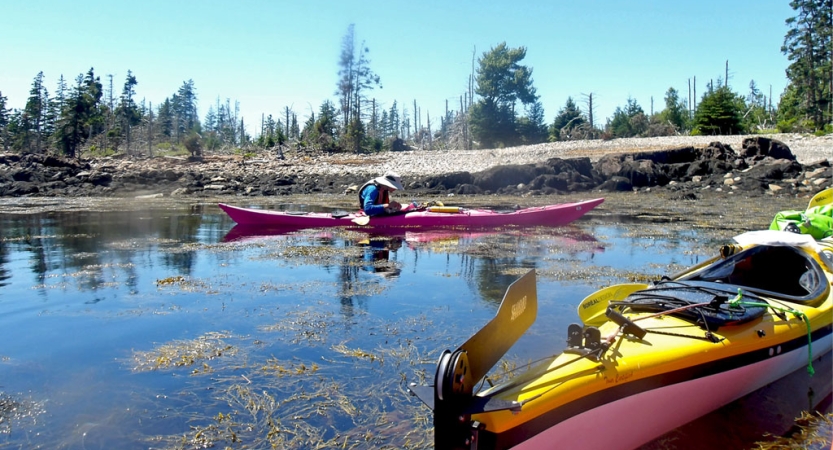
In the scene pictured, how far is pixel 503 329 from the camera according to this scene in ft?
8.32

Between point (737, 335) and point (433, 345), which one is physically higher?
point (737, 335)

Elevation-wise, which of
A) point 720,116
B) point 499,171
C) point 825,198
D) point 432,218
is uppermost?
point 720,116

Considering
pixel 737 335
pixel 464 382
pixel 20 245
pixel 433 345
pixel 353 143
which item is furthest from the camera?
pixel 353 143

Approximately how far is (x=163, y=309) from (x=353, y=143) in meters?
29.1

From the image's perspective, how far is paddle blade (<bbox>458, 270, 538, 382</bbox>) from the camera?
240 cm

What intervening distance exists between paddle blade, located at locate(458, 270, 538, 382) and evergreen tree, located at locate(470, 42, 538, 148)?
1337 inches

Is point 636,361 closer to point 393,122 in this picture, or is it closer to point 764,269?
point 764,269

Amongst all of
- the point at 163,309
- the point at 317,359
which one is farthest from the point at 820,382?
the point at 163,309

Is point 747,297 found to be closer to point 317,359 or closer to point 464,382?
point 464,382

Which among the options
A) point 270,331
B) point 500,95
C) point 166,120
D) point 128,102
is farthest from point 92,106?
point 270,331

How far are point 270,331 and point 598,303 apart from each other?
2.64 metres

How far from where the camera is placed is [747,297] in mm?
3586

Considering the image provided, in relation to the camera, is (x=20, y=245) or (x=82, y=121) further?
(x=82, y=121)

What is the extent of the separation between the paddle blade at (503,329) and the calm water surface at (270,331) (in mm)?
787
